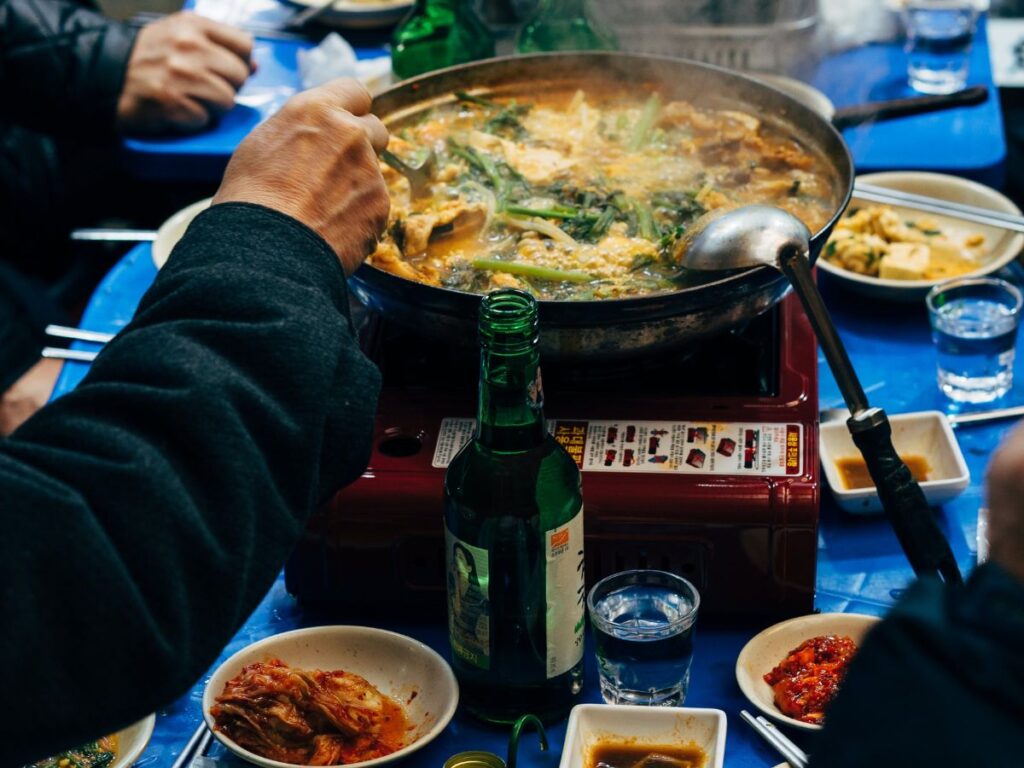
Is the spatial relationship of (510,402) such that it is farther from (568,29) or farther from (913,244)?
(568,29)

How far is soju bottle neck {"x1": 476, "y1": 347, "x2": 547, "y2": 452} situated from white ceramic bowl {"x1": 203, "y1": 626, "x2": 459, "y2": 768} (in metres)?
0.34

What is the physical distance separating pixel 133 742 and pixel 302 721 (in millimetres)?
219

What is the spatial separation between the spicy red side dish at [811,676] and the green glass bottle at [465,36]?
2.17 meters

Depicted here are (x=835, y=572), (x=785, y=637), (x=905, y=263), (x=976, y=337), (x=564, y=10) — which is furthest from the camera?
(x=564, y=10)

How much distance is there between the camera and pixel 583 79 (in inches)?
97.8

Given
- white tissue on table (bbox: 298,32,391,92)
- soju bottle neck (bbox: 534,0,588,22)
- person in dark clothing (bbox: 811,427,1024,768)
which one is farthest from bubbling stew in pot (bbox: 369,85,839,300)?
white tissue on table (bbox: 298,32,391,92)

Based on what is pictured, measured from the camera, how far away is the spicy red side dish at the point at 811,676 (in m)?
1.46

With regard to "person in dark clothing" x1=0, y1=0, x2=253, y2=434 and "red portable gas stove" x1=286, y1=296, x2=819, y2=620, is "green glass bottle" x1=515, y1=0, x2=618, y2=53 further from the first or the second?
"red portable gas stove" x1=286, y1=296, x2=819, y2=620

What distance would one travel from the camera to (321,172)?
1.42 meters

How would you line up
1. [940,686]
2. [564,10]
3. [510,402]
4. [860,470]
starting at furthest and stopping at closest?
[564,10] → [860,470] → [510,402] → [940,686]

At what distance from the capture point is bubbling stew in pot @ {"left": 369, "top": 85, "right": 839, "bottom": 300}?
186cm

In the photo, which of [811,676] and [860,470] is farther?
[860,470]

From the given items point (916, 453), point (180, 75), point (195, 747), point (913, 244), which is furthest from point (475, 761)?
point (180, 75)

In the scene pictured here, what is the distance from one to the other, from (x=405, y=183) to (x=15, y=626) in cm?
132
